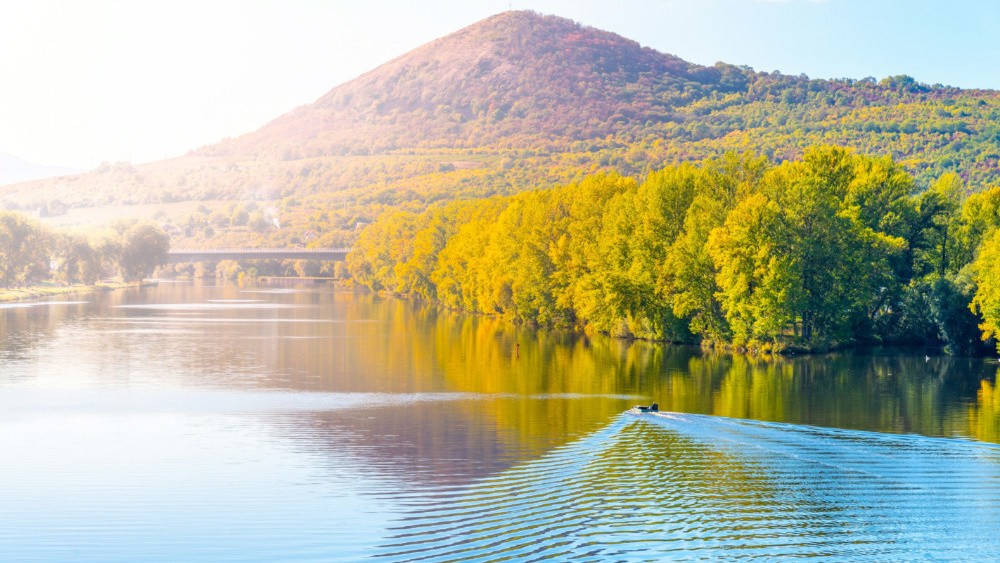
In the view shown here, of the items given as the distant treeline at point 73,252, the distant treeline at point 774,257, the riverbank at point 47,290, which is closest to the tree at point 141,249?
the distant treeline at point 73,252

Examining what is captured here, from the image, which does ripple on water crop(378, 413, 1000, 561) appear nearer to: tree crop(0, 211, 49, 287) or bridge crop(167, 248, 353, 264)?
tree crop(0, 211, 49, 287)

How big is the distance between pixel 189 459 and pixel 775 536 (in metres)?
18.2

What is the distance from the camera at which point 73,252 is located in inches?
6019

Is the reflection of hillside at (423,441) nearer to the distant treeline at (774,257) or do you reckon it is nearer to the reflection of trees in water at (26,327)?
the reflection of trees in water at (26,327)

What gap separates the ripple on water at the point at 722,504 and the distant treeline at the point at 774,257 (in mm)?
30687

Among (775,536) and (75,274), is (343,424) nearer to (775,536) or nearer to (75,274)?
(775,536)

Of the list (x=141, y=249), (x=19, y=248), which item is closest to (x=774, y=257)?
(x=19, y=248)

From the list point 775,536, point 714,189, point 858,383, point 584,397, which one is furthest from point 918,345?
point 775,536

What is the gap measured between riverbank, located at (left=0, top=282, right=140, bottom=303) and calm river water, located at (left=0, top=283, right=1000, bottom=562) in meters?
74.4

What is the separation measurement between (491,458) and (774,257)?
36.8 metres

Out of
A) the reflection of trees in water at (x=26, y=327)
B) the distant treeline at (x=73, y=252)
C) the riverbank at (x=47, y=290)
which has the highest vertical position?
the distant treeline at (x=73, y=252)

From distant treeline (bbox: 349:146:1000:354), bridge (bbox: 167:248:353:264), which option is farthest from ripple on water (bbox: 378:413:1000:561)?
bridge (bbox: 167:248:353:264)

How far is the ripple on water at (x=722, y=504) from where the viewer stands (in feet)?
69.2

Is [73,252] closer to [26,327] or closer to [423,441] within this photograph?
[26,327]
